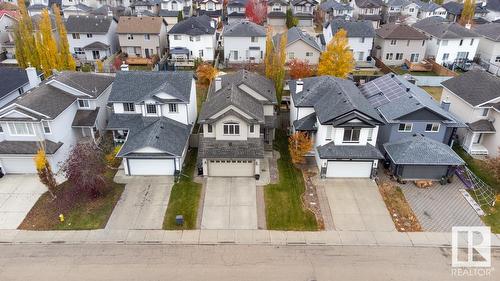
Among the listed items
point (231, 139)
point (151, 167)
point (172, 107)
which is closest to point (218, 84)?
point (172, 107)

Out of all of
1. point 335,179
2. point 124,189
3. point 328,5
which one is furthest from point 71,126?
point 328,5

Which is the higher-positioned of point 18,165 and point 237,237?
point 18,165

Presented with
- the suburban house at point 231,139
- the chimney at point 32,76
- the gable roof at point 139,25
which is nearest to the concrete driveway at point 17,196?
the chimney at point 32,76

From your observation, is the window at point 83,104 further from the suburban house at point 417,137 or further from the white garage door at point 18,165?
the suburban house at point 417,137

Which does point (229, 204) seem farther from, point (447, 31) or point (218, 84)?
point (447, 31)

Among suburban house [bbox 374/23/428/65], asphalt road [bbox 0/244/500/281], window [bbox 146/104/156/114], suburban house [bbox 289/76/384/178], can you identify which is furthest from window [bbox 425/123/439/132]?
suburban house [bbox 374/23/428/65]

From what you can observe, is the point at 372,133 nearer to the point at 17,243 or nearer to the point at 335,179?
the point at 335,179

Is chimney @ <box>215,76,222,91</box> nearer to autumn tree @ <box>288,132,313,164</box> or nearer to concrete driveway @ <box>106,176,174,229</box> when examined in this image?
autumn tree @ <box>288,132,313,164</box>
